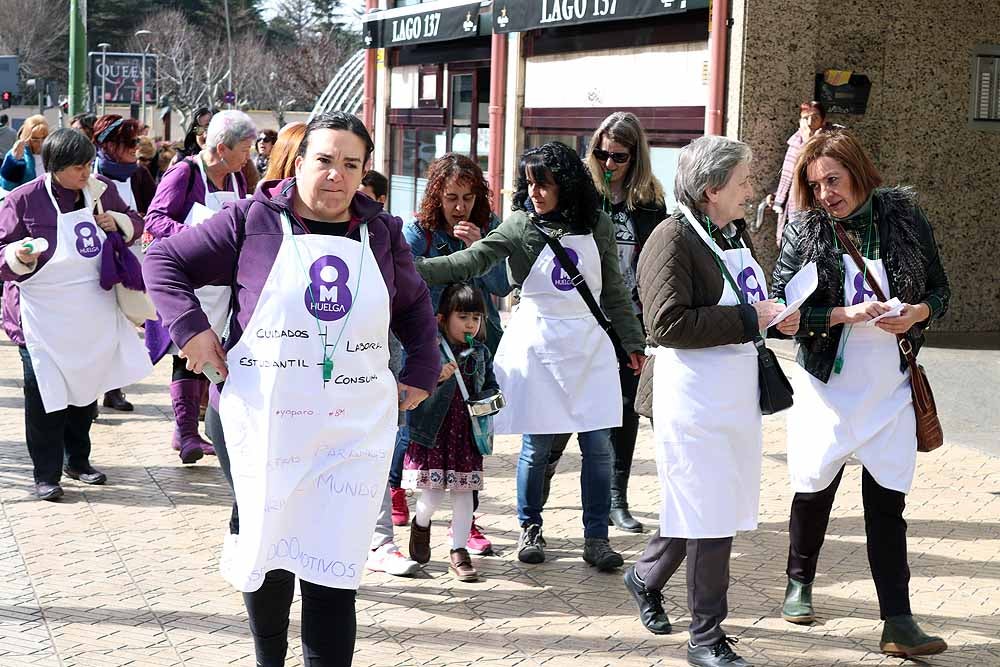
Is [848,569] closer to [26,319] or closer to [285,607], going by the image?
[285,607]

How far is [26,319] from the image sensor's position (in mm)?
7770

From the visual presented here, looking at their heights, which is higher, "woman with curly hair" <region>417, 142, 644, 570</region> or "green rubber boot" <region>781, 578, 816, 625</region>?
"woman with curly hair" <region>417, 142, 644, 570</region>

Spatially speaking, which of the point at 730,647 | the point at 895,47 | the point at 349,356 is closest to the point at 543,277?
the point at 730,647

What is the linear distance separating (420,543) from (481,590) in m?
0.42

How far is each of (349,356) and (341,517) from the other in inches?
18.6

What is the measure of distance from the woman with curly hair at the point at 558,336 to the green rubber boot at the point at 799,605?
922 millimetres

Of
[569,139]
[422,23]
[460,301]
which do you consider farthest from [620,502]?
[422,23]

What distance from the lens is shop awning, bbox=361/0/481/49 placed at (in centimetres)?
1722

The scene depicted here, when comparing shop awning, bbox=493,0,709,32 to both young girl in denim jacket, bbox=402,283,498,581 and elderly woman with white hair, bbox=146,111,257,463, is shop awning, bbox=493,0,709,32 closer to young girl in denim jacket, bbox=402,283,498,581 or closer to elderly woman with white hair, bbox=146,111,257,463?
elderly woman with white hair, bbox=146,111,257,463

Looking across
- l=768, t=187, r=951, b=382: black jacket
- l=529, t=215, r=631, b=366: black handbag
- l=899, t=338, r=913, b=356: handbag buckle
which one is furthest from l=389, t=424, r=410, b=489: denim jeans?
l=899, t=338, r=913, b=356: handbag buckle

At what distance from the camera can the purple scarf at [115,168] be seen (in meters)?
9.80

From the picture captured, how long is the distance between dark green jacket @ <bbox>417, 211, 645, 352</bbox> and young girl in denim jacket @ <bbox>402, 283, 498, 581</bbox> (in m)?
0.25

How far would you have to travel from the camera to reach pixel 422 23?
734 inches

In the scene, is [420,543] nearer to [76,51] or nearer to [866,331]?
[866,331]
